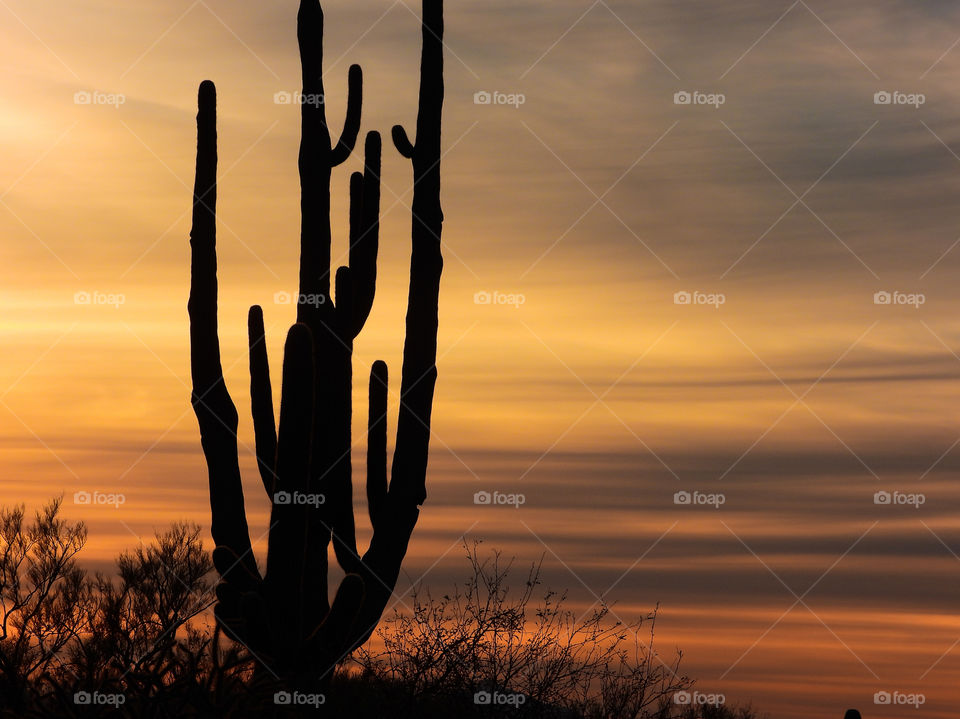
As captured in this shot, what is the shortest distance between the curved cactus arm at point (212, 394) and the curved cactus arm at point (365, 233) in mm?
1289

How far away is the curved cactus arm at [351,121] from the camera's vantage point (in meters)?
11.1

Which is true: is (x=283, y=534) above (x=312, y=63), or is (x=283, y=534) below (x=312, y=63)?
below

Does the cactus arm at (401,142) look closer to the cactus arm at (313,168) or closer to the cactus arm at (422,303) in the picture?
the cactus arm at (422,303)

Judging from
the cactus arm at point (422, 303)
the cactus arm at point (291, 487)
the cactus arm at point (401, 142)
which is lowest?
the cactus arm at point (291, 487)

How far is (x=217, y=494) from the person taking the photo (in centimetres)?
1045

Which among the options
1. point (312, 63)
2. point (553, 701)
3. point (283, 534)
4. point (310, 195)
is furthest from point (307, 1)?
point (553, 701)

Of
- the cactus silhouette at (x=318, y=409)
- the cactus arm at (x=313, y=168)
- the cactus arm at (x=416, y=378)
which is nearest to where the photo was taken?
the cactus silhouette at (x=318, y=409)

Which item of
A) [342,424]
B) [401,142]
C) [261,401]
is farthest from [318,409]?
[401,142]

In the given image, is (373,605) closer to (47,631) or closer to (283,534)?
(283,534)

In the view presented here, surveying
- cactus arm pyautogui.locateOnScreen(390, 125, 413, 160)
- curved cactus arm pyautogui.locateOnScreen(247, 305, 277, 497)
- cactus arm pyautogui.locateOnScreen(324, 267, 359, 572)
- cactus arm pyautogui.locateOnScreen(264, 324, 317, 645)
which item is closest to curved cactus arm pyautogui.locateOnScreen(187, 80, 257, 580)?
curved cactus arm pyautogui.locateOnScreen(247, 305, 277, 497)

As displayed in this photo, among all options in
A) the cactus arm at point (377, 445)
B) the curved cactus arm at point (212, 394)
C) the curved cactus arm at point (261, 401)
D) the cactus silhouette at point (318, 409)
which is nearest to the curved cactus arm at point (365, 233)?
the cactus silhouette at point (318, 409)

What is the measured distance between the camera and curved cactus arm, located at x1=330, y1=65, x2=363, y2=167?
11062 millimetres

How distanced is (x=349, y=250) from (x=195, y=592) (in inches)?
476

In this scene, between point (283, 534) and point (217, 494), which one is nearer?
point (283, 534)
